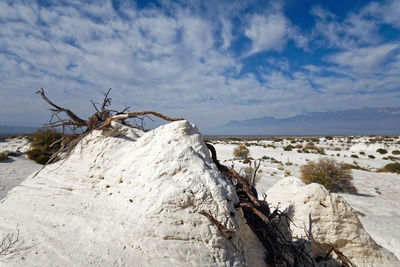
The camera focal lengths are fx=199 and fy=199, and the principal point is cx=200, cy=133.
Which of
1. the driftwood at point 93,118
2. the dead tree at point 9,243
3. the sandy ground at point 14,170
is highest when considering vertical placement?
the driftwood at point 93,118

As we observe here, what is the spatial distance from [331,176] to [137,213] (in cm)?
1308

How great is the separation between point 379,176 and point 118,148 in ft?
60.1

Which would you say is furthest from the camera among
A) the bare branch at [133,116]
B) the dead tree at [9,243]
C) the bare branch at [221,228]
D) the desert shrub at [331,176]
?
the desert shrub at [331,176]

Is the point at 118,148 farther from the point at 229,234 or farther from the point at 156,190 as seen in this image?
the point at 229,234

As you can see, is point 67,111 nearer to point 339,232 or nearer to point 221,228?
point 221,228

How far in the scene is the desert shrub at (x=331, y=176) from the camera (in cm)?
1138

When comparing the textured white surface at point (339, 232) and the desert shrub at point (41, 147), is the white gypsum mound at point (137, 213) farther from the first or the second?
the desert shrub at point (41, 147)

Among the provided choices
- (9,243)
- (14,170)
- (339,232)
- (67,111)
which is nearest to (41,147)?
(14,170)

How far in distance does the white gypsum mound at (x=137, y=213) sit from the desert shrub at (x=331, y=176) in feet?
37.4

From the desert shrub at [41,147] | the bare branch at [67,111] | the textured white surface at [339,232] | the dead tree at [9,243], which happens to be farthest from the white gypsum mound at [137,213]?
the desert shrub at [41,147]

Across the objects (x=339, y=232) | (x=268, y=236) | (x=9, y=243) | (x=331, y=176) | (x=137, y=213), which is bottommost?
(x=331, y=176)

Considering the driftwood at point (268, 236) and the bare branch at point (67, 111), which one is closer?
the driftwood at point (268, 236)

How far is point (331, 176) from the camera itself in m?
11.8

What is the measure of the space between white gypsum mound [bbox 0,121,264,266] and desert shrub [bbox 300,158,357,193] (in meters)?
11.4
